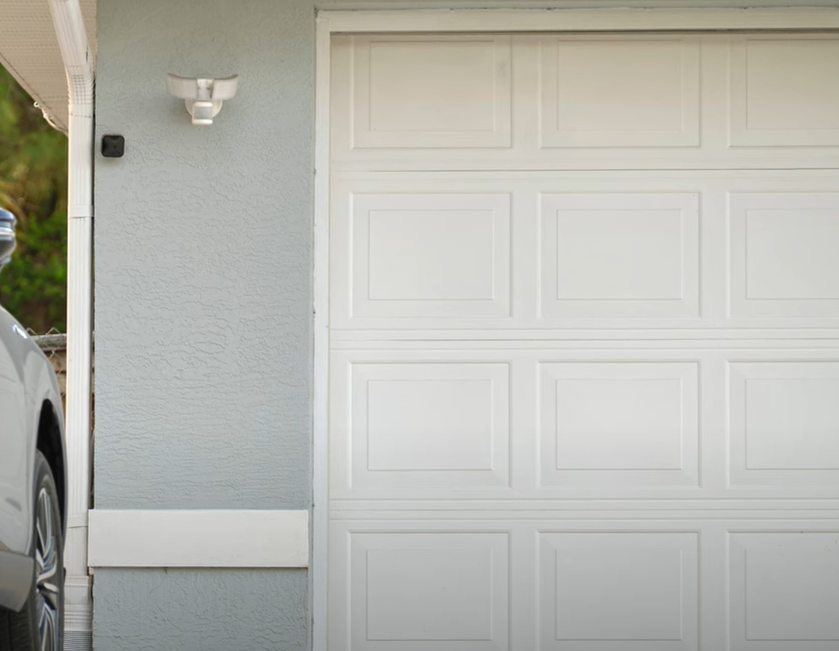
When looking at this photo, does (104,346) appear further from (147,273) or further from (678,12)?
(678,12)

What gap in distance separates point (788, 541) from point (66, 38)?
349 centimetres

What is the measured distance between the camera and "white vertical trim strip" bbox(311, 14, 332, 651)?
4688 mm

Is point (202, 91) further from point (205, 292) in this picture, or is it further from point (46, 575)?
point (46, 575)

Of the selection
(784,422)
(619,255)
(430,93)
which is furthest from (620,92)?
(784,422)

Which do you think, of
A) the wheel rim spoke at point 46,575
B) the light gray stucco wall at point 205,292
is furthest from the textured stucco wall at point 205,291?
the wheel rim spoke at point 46,575

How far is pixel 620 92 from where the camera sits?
4.82 metres

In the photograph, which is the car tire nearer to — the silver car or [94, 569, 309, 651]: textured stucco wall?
the silver car

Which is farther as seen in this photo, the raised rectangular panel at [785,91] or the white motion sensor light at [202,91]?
the raised rectangular panel at [785,91]

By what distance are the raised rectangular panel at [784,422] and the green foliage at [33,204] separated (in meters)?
17.4

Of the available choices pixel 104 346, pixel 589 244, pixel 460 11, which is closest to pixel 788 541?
pixel 589 244

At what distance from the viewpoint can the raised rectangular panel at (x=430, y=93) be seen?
4.81 metres

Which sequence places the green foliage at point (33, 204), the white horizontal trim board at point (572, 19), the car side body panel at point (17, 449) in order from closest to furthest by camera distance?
the car side body panel at point (17, 449)
the white horizontal trim board at point (572, 19)
the green foliage at point (33, 204)

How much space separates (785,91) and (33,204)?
18.2 meters

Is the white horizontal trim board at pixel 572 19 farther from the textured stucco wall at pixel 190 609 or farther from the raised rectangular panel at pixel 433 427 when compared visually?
the textured stucco wall at pixel 190 609
